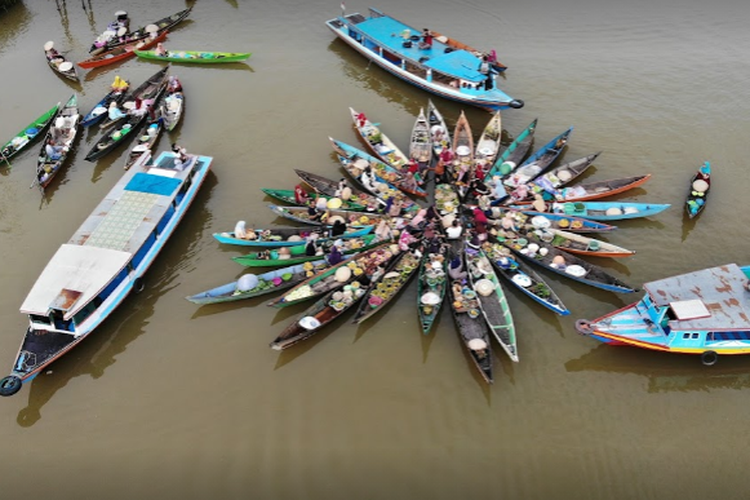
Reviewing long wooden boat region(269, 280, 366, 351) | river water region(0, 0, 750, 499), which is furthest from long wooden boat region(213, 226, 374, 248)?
long wooden boat region(269, 280, 366, 351)

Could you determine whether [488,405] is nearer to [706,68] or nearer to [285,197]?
[285,197]

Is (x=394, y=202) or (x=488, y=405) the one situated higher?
(x=394, y=202)

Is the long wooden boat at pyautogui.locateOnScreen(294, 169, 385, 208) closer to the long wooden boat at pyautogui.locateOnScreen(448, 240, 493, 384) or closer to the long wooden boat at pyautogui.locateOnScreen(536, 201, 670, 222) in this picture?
the long wooden boat at pyautogui.locateOnScreen(448, 240, 493, 384)

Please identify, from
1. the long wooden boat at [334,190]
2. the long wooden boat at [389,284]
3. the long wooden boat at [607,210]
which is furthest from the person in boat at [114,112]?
the long wooden boat at [607,210]

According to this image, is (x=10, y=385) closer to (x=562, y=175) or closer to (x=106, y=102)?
(x=106, y=102)

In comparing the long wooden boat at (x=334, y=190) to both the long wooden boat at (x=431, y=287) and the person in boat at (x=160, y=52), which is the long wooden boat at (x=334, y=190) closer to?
the long wooden boat at (x=431, y=287)

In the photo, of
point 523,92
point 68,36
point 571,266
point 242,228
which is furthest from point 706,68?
point 68,36

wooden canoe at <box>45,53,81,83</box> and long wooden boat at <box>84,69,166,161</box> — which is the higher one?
wooden canoe at <box>45,53,81,83</box>
